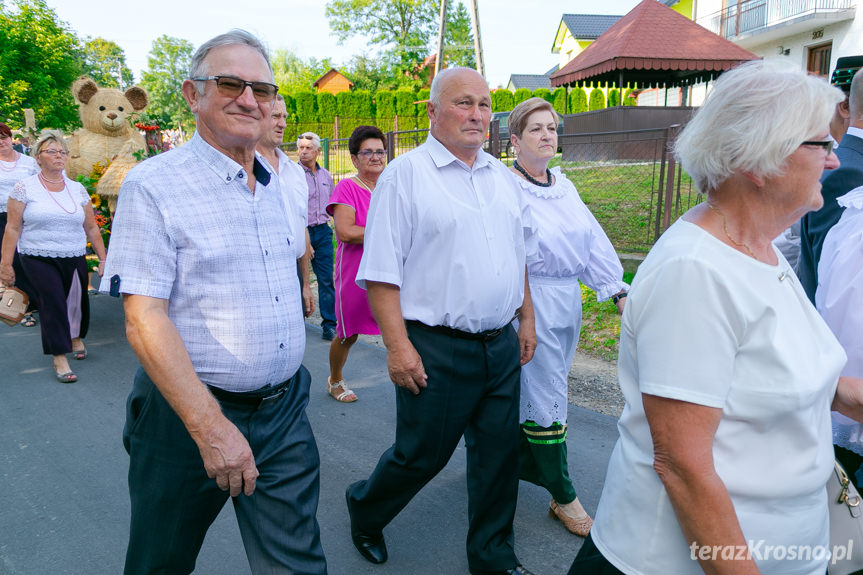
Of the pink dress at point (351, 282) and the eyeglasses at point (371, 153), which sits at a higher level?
the eyeglasses at point (371, 153)

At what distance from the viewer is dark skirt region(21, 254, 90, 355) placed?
562 cm

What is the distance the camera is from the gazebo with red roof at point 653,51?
1717 cm

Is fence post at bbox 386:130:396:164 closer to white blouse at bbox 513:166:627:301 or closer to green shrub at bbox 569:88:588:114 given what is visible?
white blouse at bbox 513:166:627:301

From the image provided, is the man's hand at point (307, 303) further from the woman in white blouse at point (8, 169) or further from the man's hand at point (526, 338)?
the woman in white blouse at point (8, 169)

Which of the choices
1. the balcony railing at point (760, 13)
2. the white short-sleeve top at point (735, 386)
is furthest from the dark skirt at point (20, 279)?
the balcony railing at point (760, 13)

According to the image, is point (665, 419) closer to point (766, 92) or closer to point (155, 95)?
point (766, 92)

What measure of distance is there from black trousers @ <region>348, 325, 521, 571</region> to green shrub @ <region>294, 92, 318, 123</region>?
32936 mm

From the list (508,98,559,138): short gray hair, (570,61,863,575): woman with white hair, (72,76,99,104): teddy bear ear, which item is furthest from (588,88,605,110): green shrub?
(570,61,863,575): woman with white hair

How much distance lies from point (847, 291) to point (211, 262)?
6.16 ft

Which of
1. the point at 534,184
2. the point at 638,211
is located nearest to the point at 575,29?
the point at 638,211

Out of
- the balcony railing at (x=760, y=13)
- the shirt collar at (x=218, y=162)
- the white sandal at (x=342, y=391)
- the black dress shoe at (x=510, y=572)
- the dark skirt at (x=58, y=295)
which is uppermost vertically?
the balcony railing at (x=760, y=13)

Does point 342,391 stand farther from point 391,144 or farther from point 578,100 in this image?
point 578,100

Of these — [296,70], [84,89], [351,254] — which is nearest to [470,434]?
[351,254]

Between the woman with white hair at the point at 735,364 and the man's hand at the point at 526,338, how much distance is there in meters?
1.51
